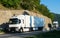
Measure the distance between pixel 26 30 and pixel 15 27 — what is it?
4224 mm

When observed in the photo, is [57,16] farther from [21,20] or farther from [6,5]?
[21,20]

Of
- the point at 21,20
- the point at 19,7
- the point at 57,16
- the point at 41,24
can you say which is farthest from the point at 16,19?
the point at 57,16

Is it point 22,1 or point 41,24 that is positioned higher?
point 22,1

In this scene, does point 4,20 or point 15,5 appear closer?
point 4,20

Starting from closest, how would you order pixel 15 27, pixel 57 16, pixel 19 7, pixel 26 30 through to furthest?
pixel 15 27 < pixel 26 30 < pixel 19 7 < pixel 57 16

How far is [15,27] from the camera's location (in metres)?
51.5

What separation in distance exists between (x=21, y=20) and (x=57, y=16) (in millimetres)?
137624

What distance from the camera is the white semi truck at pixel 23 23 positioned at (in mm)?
51531

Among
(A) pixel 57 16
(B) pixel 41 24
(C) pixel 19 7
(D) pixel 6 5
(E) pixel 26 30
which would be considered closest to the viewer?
(E) pixel 26 30

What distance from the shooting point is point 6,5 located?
7444 centimetres

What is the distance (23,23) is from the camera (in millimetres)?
53844

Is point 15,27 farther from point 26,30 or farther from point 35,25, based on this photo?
point 35,25

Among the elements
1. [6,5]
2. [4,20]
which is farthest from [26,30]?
[6,5]

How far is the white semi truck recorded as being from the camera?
5153cm
